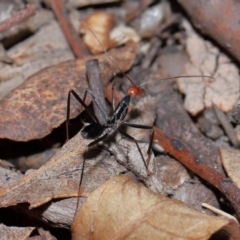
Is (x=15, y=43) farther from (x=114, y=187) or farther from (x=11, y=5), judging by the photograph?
(x=114, y=187)

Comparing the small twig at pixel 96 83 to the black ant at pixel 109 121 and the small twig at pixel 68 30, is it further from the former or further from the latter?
the small twig at pixel 68 30

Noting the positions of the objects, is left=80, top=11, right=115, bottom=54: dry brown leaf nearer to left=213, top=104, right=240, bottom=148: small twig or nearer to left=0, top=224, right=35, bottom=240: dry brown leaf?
left=213, top=104, right=240, bottom=148: small twig

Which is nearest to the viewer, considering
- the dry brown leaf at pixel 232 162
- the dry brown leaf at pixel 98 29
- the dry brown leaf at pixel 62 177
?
the dry brown leaf at pixel 62 177

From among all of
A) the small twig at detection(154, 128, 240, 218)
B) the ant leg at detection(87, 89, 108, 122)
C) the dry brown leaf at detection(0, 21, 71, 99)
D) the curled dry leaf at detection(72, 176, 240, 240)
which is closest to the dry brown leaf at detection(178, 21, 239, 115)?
the small twig at detection(154, 128, 240, 218)

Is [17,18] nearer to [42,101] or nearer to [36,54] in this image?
[36,54]

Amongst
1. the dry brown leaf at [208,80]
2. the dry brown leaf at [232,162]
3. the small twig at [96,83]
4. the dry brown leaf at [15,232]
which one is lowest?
the dry brown leaf at [232,162]

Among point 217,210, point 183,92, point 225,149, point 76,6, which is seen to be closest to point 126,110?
point 183,92

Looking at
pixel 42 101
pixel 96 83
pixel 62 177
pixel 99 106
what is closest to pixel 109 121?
pixel 99 106

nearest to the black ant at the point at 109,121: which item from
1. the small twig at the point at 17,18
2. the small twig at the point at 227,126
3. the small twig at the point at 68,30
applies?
the small twig at the point at 68,30
